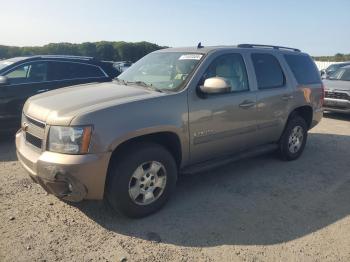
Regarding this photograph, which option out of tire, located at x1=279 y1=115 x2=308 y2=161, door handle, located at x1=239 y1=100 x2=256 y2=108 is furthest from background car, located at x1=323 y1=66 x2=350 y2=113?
door handle, located at x1=239 y1=100 x2=256 y2=108

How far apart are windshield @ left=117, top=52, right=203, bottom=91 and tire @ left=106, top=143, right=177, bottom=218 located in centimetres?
85

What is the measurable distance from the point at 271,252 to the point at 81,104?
236cm

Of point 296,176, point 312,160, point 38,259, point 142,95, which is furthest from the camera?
point 312,160

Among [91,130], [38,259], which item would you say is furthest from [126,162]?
[38,259]

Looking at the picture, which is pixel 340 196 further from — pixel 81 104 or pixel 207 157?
pixel 81 104

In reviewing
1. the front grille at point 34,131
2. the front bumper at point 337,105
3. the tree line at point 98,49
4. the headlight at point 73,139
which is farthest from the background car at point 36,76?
the tree line at point 98,49

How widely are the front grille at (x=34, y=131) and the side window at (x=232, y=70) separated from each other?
203 centimetres

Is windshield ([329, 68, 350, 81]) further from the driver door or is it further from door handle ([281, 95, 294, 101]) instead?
the driver door

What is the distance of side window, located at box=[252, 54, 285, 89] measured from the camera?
5.09m

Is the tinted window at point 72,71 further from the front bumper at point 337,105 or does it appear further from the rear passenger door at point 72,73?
the front bumper at point 337,105

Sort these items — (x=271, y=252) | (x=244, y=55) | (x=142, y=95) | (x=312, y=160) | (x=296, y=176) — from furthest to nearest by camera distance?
(x=312, y=160)
(x=296, y=176)
(x=244, y=55)
(x=142, y=95)
(x=271, y=252)

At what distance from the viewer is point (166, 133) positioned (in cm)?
391

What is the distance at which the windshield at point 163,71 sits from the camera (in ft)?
13.9

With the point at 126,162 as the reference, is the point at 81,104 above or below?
above
